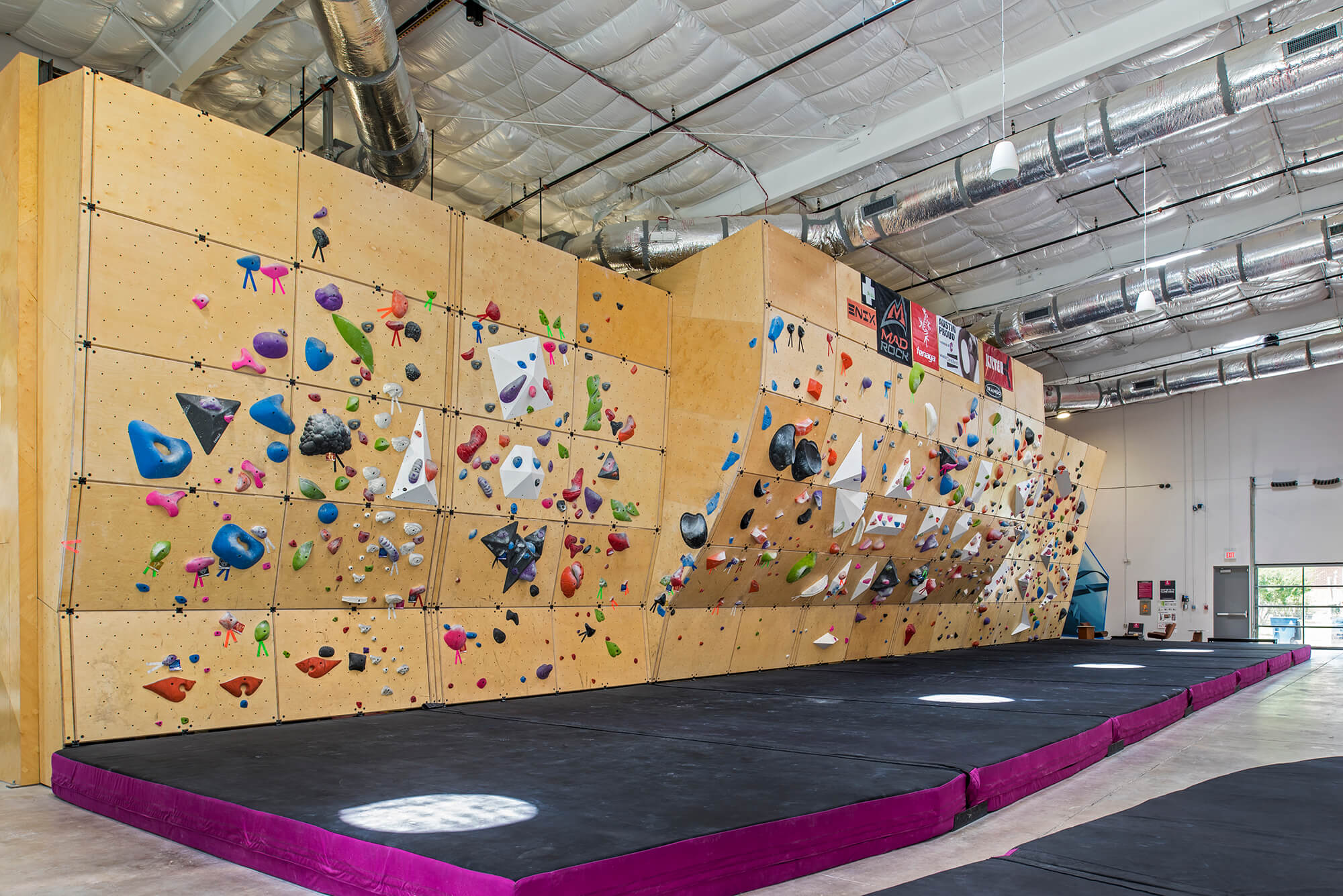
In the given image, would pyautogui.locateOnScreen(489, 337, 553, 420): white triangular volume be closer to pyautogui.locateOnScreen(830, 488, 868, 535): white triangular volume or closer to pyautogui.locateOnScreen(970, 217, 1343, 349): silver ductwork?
pyautogui.locateOnScreen(830, 488, 868, 535): white triangular volume

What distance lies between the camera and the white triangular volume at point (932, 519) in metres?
11.0

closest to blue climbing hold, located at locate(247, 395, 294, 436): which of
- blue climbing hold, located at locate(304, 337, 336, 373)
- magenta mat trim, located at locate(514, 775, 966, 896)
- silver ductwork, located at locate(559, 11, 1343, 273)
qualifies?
blue climbing hold, located at locate(304, 337, 336, 373)

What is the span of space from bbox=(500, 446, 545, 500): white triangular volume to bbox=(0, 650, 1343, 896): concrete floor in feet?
11.5

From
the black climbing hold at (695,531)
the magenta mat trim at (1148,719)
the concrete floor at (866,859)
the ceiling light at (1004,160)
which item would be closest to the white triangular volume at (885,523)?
the black climbing hold at (695,531)

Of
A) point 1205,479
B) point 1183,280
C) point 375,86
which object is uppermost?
point 375,86

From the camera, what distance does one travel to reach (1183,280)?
1168 centimetres

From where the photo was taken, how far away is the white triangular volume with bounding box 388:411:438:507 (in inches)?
247

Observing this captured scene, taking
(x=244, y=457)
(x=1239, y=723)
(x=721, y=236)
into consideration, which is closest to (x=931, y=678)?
(x=1239, y=723)

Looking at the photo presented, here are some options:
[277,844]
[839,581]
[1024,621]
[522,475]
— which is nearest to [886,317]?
[839,581]

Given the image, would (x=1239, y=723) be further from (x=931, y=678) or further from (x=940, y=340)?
(x=940, y=340)

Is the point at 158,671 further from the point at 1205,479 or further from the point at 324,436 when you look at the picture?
the point at 1205,479

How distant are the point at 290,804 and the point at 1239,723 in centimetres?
696

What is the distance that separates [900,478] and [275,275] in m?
7.11

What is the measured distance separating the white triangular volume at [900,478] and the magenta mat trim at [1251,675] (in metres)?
3.96
